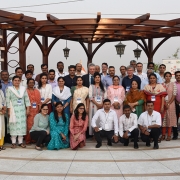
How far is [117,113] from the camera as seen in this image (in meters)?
6.08

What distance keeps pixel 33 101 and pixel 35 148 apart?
37.8 inches

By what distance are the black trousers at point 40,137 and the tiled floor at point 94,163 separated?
19 cm

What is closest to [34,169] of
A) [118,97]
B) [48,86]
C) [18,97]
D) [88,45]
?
[18,97]

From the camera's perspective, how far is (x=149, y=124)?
5.55 metres

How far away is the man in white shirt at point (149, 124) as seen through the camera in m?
5.39

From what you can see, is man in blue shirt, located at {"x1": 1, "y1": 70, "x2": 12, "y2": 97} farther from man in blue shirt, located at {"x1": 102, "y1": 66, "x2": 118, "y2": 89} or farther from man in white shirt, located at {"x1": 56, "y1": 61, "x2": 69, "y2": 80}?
man in blue shirt, located at {"x1": 102, "y1": 66, "x2": 118, "y2": 89}

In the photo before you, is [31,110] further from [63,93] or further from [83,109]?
[83,109]

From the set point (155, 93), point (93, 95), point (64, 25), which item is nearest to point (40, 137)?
point (93, 95)

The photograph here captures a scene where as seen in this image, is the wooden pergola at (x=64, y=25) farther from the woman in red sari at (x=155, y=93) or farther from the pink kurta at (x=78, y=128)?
the pink kurta at (x=78, y=128)

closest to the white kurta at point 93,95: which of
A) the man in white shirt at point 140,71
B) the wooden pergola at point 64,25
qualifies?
the man in white shirt at point 140,71

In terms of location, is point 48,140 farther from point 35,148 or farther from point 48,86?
point 48,86

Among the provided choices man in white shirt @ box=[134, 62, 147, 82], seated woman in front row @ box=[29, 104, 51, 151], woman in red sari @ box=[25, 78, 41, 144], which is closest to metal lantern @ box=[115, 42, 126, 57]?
man in white shirt @ box=[134, 62, 147, 82]

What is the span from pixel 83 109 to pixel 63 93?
60 centimetres

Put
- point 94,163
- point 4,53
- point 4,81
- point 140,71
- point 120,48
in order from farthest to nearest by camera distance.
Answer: point 120,48 → point 4,53 → point 140,71 → point 4,81 → point 94,163
